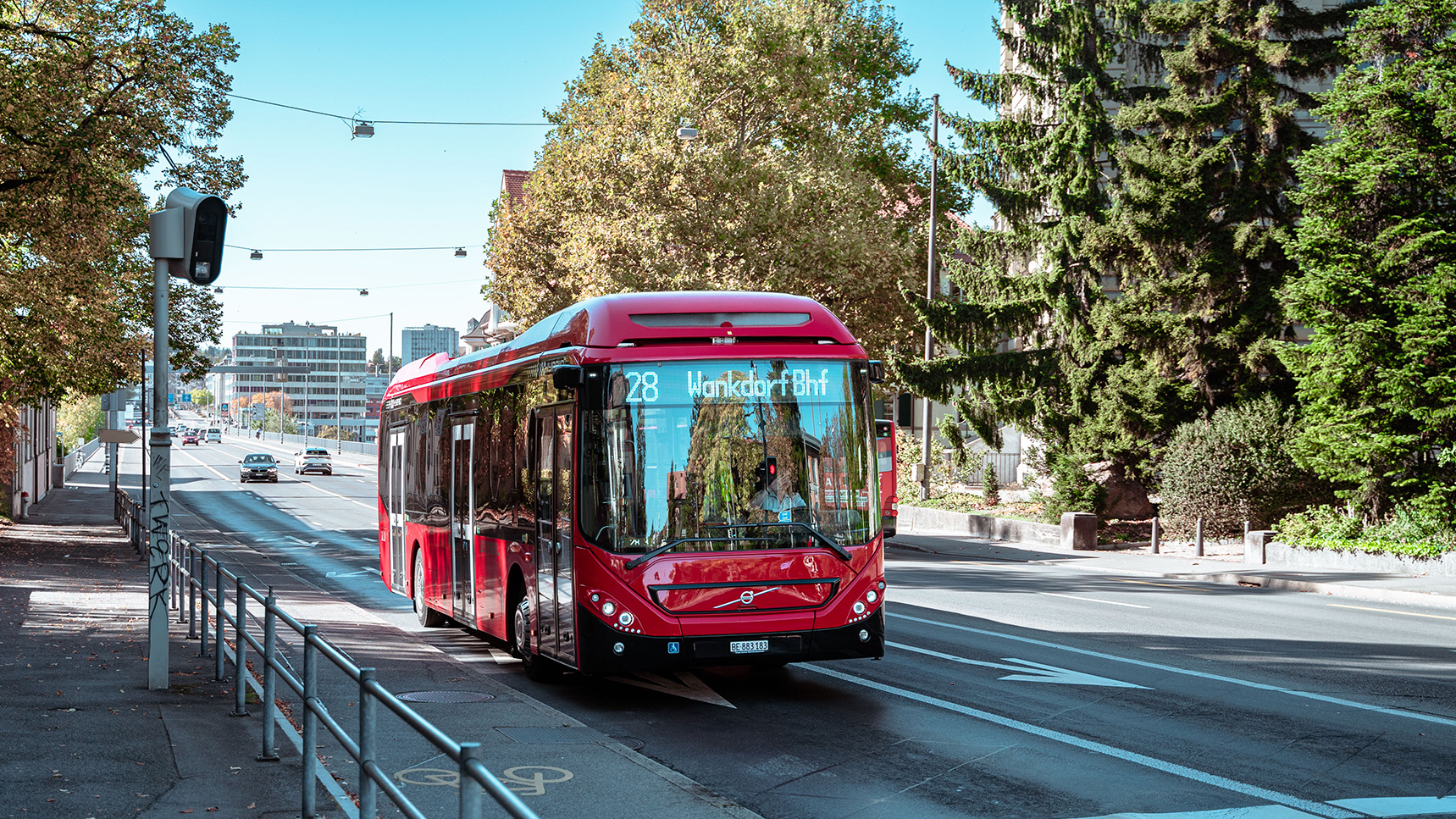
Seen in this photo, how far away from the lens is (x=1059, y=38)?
3203 centimetres

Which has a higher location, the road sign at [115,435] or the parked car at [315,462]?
the road sign at [115,435]

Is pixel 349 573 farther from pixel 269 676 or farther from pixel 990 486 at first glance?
pixel 990 486

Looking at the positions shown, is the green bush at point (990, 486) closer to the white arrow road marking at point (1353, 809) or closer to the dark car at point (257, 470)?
the white arrow road marking at point (1353, 809)

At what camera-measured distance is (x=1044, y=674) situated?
11555mm

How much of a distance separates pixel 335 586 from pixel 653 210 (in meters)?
17.1

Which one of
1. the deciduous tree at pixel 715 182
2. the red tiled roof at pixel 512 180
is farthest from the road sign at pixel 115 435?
the red tiled roof at pixel 512 180

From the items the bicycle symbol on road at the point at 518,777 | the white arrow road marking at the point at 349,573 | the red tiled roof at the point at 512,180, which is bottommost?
the white arrow road marking at the point at 349,573

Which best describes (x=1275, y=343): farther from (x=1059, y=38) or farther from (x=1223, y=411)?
(x=1059, y=38)

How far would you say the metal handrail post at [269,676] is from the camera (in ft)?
25.0

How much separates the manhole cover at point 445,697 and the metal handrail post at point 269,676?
168cm

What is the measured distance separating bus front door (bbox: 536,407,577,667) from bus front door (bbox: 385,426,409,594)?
5907mm

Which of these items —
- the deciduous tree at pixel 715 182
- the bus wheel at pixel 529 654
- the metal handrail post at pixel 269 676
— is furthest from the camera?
the deciduous tree at pixel 715 182

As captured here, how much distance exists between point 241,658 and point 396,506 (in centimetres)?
773

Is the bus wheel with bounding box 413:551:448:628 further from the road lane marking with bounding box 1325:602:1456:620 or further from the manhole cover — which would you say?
the road lane marking with bounding box 1325:602:1456:620
